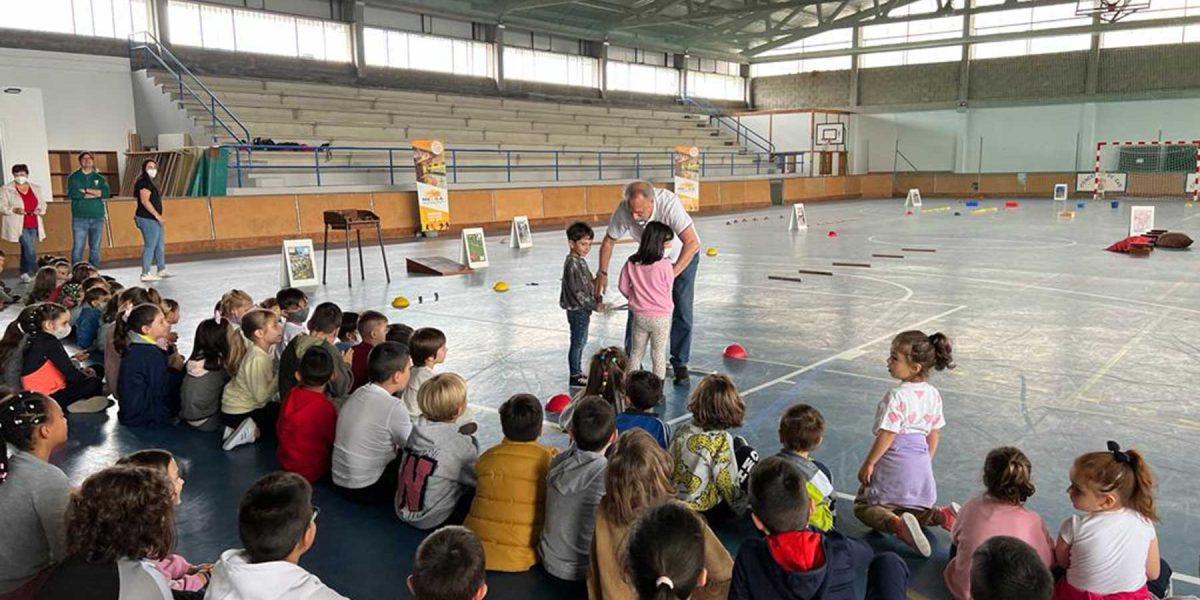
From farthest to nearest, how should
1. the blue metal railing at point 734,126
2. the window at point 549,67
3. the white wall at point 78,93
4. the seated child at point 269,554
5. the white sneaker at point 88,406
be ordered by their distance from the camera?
the blue metal railing at point 734,126 < the window at point 549,67 < the white wall at point 78,93 < the white sneaker at point 88,406 < the seated child at point 269,554

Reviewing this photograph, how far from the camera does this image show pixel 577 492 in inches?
137

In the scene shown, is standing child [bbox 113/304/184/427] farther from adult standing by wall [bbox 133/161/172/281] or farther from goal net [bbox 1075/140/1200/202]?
goal net [bbox 1075/140/1200/202]

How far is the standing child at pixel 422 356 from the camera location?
5211 millimetres

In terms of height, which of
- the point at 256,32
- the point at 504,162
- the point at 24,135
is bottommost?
the point at 504,162

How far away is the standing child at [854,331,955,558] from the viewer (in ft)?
13.3

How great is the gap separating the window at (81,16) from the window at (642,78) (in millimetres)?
20159

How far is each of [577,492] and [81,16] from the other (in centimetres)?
2497

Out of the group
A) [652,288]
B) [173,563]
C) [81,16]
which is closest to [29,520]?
[173,563]

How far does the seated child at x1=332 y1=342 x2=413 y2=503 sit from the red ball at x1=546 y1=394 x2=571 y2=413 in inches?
68.8

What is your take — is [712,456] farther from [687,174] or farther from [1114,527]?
[687,174]

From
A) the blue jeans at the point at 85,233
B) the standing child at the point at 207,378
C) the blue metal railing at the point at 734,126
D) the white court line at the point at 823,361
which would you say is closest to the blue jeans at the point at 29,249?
the blue jeans at the point at 85,233

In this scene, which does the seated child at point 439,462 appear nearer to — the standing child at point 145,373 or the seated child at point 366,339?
the seated child at point 366,339

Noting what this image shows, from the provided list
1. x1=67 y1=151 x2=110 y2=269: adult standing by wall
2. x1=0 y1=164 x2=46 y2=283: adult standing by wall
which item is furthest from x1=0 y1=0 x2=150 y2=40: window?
x1=67 y1=151 x2=110 y2=269: adult standing by wall

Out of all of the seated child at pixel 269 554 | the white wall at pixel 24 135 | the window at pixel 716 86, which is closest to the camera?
the seated child at pixel 269 554
